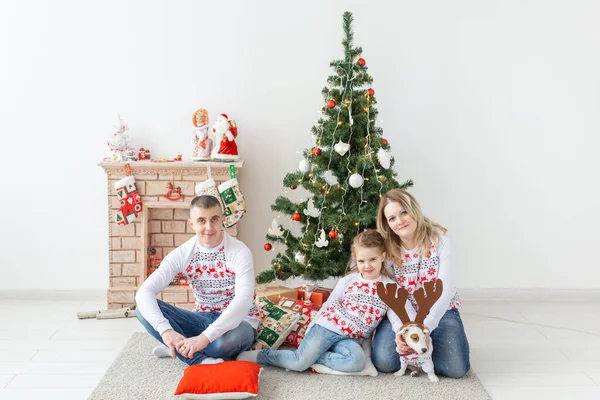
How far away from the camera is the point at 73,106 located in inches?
163

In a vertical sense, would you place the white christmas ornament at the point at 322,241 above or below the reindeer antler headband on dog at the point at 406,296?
above

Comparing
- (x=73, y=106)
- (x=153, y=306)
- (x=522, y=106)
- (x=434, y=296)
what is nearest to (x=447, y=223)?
(x=522, y=106)

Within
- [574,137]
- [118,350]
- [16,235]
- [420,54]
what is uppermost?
[420,54]

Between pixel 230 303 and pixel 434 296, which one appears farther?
pixel 230 303

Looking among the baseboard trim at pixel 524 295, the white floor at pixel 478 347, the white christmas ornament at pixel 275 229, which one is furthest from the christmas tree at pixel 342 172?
the baseboard trim at pixel 524 295

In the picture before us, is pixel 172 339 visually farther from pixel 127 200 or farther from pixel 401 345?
pixel 127 200

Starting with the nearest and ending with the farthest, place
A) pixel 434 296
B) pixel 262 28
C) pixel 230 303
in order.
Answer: pixel 434 296 → pixel 230 303 → pixel 262 28

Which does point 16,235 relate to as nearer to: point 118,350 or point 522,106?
point 118,350

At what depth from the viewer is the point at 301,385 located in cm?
284

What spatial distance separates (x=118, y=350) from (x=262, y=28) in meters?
2.06

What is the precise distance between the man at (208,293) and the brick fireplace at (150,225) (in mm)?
909

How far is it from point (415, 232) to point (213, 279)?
94 centimetres

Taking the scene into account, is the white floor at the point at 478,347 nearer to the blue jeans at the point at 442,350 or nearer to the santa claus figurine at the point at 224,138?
→ the blue jeans at the point at 442,350

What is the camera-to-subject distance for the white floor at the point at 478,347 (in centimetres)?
286
